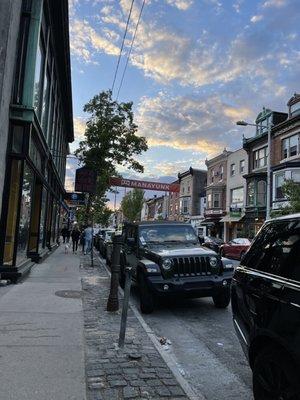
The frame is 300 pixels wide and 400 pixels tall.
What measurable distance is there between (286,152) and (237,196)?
1020 centimetres

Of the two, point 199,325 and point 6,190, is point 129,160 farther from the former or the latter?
point 199,325

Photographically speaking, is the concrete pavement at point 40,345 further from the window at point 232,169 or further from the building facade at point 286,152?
the window at point 232,169

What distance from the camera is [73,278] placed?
1261 centimetres

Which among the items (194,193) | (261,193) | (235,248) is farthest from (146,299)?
(194,193)

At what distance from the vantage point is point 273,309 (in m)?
3.33

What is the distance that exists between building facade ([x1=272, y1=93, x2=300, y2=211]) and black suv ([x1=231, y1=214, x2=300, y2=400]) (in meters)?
30.3

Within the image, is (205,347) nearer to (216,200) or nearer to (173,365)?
(173,365)

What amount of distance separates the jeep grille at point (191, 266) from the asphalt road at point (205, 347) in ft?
2.82

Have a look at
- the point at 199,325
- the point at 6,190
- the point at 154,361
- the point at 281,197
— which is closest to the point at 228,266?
the point at 199,325

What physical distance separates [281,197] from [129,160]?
1506 centimetres

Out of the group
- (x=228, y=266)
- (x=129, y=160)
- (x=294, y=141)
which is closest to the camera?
(x=228, y=266)

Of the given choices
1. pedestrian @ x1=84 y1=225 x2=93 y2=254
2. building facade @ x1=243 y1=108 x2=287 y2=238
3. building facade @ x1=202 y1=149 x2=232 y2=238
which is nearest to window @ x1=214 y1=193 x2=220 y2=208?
building facade @ x1=202 y1=149 x2=232 y2=238

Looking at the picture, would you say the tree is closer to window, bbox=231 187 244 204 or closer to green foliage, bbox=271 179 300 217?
window, bbox=231 187 244 204

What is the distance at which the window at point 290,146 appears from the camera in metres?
34.3
